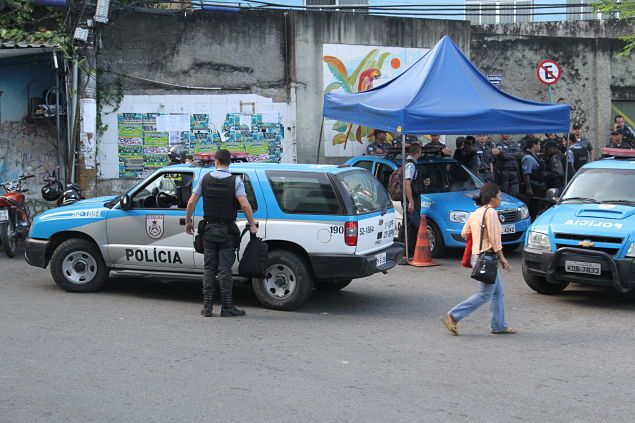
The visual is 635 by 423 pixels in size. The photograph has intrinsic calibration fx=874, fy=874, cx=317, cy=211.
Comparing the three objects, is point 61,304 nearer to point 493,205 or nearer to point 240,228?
point 240,228

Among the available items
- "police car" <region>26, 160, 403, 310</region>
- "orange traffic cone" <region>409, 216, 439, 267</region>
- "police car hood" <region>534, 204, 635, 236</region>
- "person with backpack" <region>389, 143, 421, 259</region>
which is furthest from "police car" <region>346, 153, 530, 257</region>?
"police car" <region>26, 160, 403, 310</region>

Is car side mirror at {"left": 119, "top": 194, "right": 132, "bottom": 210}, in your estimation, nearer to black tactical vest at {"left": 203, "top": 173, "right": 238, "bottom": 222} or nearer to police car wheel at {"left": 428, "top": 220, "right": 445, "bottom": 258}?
black tactical vest at {"left": 203, "top": 173, "right": 238, "bottom": 222}

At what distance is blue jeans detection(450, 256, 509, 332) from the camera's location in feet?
28.7

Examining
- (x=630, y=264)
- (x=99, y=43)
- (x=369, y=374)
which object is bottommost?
(x=369, y=374)

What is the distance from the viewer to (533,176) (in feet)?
55.5

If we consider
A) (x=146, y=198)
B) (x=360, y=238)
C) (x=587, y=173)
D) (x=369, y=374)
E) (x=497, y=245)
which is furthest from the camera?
(x=587, y=173)

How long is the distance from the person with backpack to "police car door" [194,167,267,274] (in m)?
3.87

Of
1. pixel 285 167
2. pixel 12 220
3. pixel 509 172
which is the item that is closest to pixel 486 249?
pixel 285 167

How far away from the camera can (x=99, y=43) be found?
16.9 m

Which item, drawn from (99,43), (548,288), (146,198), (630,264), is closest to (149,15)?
(99,43)

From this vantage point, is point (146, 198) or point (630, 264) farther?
point (146, 198)

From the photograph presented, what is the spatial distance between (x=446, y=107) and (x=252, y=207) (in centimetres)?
470

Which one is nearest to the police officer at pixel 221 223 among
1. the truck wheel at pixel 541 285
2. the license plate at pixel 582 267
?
the license plate at pixel 582 267

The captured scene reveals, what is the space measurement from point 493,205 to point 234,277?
3.13 metres
